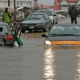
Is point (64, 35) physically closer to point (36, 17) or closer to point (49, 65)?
point (49, 65)

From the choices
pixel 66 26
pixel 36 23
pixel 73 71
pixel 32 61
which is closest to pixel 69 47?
pixel 66 26

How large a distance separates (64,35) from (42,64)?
5.93m

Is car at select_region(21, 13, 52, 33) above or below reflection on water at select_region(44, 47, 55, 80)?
below

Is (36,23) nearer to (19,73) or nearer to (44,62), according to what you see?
(44,62)

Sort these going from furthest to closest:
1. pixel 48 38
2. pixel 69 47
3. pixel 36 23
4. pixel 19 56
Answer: pixel 36 23 → pixel 48 38 → pixel 69 47 → pixel 19 56

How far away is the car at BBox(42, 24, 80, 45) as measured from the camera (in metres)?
16.6

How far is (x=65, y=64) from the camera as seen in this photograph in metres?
11.5

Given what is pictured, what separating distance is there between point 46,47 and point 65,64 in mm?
4653

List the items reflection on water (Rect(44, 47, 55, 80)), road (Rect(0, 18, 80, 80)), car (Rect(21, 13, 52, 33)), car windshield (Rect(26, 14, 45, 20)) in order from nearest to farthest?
1. road (Rect(0, 18, 80, 80))
2. reflection on water (Rect(44, 47, 55, 80))
3. car (Rect(21, 13, 52, 33))
4. car windshield (Rect(26, 14, 45, 20))

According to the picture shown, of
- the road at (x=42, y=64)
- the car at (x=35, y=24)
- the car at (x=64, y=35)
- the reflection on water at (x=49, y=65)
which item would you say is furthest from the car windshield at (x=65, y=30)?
the car at (x=35, y=24)

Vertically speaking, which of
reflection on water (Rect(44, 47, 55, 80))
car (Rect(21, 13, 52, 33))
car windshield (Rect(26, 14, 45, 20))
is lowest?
car (Rect(21, 13, 52, 33))

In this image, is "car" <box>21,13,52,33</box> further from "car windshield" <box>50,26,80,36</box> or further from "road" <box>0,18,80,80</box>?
"road" <box>0,18,80,80</box>

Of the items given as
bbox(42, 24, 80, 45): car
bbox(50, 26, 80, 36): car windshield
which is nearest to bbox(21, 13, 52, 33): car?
bbox(42, 24, 80, 45): car

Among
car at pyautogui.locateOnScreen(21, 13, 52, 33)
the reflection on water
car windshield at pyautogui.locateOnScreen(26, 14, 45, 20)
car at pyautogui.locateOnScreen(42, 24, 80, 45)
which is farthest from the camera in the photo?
car windshield at pyautogui.locateOnScreen(26, 14, 45, 20)
